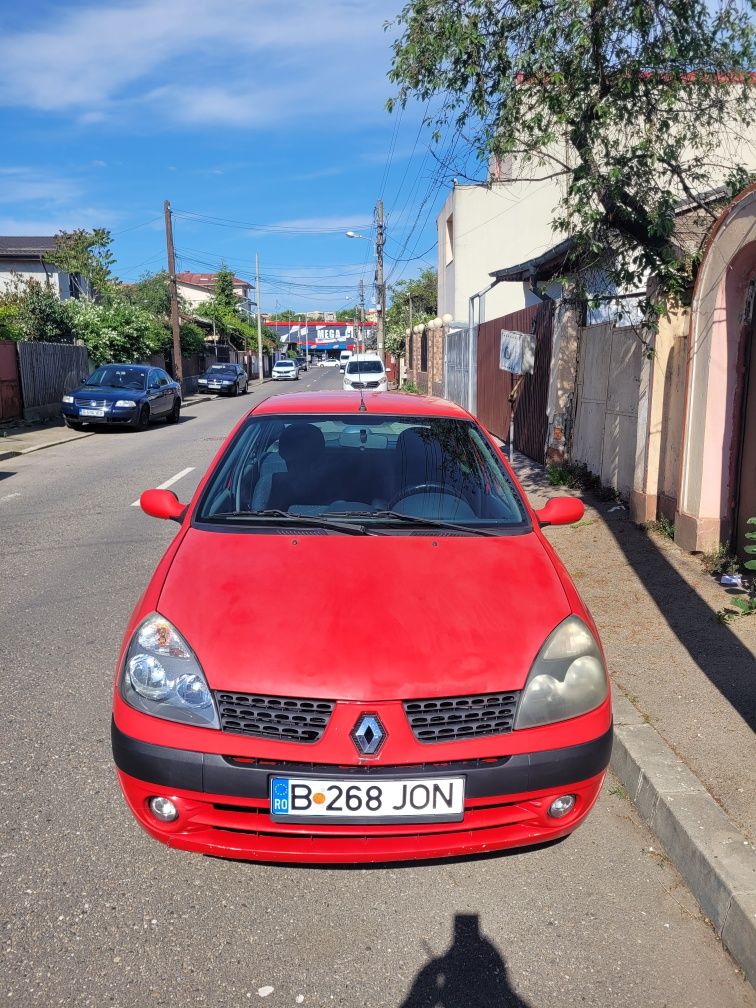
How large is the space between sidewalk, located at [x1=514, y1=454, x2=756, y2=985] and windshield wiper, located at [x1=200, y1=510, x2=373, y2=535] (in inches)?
60.2

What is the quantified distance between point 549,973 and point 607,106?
6.63 meters

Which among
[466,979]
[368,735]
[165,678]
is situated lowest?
[466,979]

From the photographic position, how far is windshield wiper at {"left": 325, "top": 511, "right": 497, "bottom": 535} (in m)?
3.54

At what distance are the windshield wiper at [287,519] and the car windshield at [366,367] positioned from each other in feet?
86.1

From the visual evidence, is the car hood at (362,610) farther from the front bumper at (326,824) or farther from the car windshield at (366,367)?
the car windshield at (366,367)

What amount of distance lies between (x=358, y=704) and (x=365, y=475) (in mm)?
1627

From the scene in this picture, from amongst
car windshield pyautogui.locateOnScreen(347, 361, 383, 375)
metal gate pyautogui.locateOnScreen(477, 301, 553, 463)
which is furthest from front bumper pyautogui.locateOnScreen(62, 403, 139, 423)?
car windshield pyautogui.locateOnScreen(347, 361, 383, 375)

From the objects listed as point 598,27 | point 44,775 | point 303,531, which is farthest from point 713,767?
point 598,27

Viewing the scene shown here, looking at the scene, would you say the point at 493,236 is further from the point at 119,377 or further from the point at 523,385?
the point at 523,385

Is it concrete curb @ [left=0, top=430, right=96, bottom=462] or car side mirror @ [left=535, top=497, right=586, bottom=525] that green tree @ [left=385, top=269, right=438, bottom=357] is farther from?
car side mirror @ [left=535, top=497, right=586, bottom=525]

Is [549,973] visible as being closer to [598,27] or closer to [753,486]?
[753,486]


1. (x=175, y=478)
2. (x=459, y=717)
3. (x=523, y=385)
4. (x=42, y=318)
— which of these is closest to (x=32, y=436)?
(x=175, y=478)

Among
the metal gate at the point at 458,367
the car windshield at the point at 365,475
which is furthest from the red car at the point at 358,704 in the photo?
the metal gate at the point at 458,367

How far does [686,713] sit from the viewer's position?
400 centimetres
